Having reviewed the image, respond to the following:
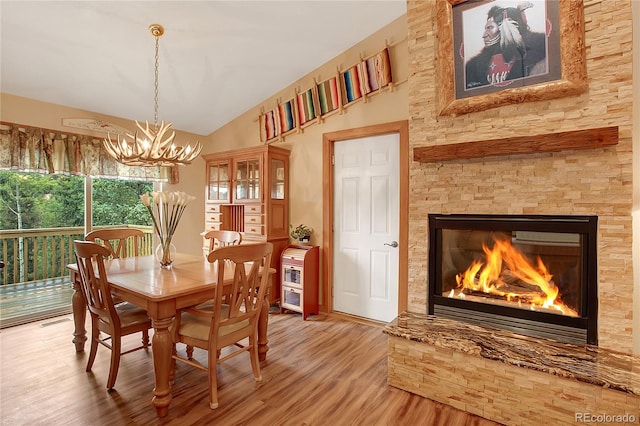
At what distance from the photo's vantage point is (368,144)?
3439 millimetres

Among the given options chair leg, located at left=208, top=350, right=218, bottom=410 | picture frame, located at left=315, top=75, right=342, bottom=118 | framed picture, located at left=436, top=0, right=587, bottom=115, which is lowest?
chair leg, located at left=208, top=350, right=218, bottom=410

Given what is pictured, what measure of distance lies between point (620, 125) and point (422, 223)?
1237 mm

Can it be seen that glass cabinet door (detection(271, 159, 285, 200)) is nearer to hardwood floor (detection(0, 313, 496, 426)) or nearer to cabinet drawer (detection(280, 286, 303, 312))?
cabinet drawer (detection(280, 286, 303, 312))

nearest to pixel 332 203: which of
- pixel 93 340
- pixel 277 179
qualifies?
pixel 277 179

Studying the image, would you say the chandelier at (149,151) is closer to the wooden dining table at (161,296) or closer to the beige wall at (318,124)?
the wooden dining table at (161,296)

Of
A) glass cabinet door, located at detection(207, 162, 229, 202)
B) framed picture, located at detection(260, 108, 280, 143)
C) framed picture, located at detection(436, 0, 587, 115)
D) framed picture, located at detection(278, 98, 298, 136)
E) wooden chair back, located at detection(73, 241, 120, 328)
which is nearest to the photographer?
framed picture, located at detection(436, 0, 587, 115)

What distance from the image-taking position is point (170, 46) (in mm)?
3061

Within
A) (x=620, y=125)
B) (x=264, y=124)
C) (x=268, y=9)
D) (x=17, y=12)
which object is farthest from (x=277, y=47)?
(x=620, y=125)

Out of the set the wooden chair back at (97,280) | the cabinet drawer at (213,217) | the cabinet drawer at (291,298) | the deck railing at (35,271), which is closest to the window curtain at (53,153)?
the deck railing at (35,271)

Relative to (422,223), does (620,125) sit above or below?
above

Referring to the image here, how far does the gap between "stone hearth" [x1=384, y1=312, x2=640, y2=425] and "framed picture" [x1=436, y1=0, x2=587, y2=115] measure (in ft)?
4.87

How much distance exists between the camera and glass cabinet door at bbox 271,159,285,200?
386cm

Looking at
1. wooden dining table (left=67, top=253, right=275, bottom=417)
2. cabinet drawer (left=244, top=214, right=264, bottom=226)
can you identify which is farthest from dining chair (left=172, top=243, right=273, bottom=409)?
cabinet drawer (left=244, top=214, right=264, bottom=226)

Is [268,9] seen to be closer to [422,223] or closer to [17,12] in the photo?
[17,12]
